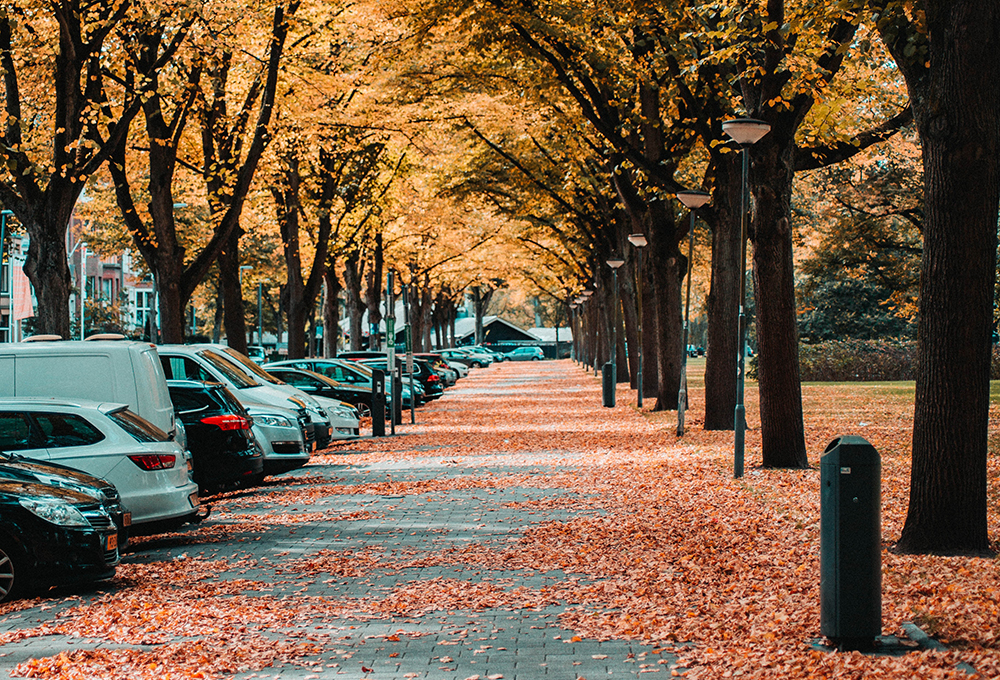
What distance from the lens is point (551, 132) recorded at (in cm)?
3253

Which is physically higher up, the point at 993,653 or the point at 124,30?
the point at 124,30

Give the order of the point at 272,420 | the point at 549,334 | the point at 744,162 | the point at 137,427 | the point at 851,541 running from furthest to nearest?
1. the point at 549,334
2. the point at 272,420
3. the point at 744,162
4. the point at 137,427
5. the point at 851,541

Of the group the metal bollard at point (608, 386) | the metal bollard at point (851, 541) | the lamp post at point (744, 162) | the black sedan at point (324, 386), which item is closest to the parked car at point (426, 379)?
the metal bollard at point (608, 386)

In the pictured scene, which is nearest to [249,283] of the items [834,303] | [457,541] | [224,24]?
[834,303]

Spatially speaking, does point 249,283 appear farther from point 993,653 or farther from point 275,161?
point 993,653

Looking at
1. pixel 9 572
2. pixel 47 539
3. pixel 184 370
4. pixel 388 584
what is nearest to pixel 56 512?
pixel 47 539

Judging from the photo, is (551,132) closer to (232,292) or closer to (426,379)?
(232,292)

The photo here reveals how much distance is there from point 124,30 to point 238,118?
504cm

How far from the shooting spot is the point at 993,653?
6445 mm

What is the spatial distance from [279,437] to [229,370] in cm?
184

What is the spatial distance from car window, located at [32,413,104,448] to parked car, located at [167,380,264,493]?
3.68 metres

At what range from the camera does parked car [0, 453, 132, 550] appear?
9250 millimetres

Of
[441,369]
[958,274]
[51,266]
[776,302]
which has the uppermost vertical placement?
[51,266]

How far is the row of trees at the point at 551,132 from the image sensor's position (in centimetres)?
920
